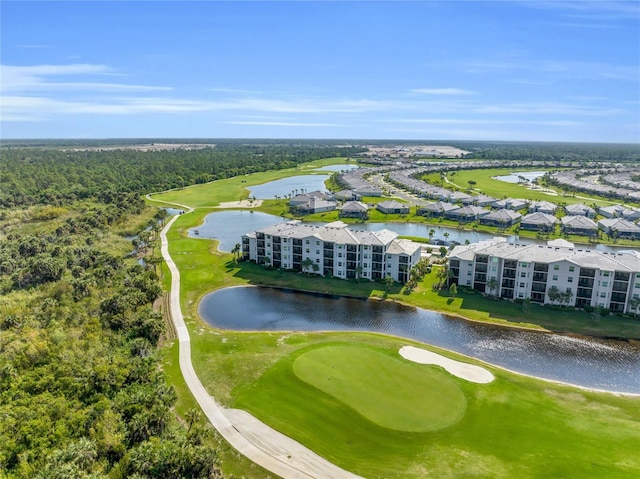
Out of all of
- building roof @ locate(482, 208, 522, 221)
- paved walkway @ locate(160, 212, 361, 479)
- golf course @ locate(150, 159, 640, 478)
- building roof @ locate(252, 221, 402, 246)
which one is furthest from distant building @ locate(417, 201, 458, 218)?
paved walkway @ locate(160, 212, 361, 479)

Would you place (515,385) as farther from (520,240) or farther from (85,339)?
(520,240)

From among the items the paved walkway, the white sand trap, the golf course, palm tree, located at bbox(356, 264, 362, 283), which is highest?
palm tree, located at bbox(356, 264, 362, 283)

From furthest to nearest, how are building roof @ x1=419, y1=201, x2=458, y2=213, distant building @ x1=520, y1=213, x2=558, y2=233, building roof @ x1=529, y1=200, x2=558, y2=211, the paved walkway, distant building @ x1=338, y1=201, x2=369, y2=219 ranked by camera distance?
distant building @ x1=338, y1=201, x2=369, y2=219, building roof @ x1=529, y1=200, x2=558, y2=211, building roof @ x1=419, y1=201, x2=458, y2=213, distant building @ x1=520, y1=213, x2=558, y2=233, the paved walkway

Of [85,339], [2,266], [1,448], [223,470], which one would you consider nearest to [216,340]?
[85,339]

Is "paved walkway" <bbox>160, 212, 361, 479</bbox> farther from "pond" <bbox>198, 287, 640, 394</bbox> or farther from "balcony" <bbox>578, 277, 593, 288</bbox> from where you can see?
"balcony" <bbox>578, 277, 593, 288</bbox>

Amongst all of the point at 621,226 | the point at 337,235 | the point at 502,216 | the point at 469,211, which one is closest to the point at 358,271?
the point at 337,235

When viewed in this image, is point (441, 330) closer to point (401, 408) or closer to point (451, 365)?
point (451, 365)
